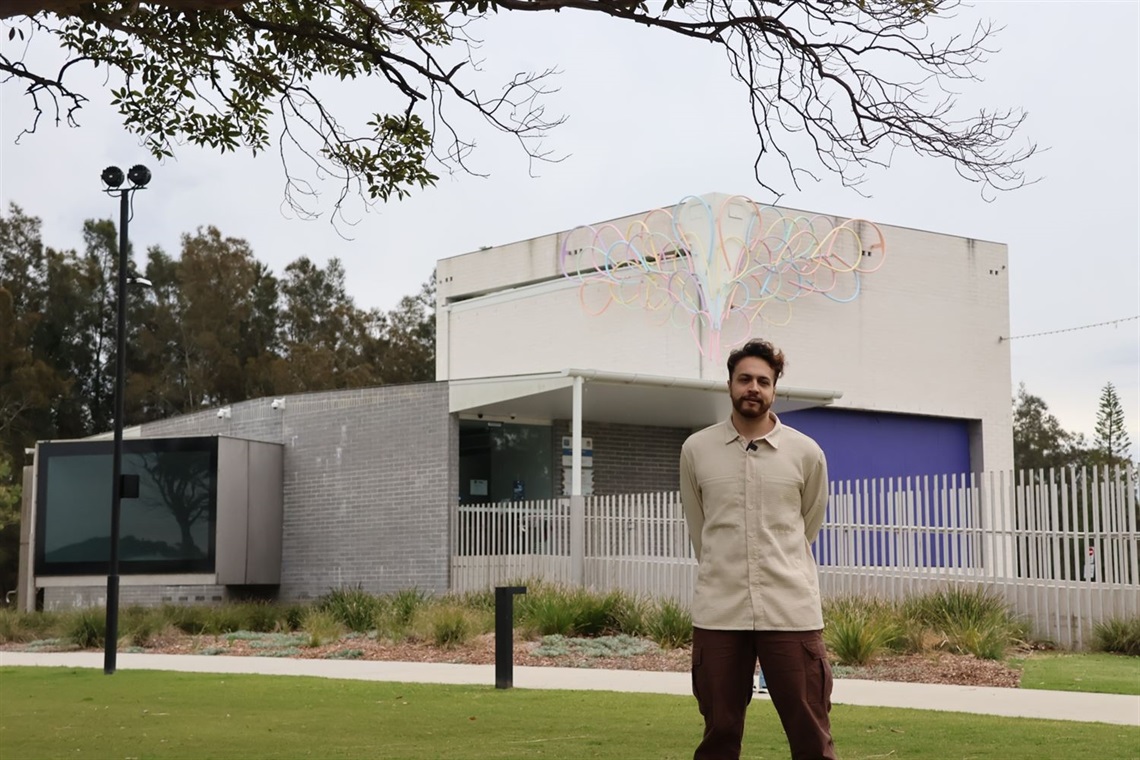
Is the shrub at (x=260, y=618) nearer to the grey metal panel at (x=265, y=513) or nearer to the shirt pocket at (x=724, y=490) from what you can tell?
the grey metal panel at (x=265, y=513)

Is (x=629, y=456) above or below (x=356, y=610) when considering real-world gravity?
above

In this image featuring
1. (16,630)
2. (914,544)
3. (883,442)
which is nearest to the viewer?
(914,544)

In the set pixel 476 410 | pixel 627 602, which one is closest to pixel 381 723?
pixel 627 602

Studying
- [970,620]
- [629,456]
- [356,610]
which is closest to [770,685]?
[970,620]

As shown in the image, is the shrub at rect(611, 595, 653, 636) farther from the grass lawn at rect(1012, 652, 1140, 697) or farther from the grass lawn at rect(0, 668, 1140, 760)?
the grass lawn at rect(0, 668, 1140, 760)

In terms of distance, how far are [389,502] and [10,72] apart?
15.2m

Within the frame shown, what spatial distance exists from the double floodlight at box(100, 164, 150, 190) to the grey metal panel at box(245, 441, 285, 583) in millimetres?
10267

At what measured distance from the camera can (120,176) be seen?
647 inches

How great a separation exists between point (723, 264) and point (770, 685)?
80.3 feet

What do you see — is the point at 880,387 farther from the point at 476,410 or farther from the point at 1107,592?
the point at 1107,592

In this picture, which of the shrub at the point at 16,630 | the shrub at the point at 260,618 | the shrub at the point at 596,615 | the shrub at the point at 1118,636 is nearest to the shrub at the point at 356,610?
the shrub at the point at 260,618

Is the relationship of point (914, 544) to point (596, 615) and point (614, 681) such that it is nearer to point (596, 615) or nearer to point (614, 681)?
point (596, 615)

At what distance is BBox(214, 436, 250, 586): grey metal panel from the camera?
25.3 meters

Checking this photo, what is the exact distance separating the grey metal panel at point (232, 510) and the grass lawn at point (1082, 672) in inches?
553
